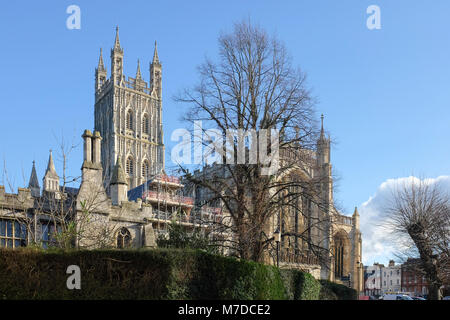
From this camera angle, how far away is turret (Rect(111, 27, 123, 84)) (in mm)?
95812

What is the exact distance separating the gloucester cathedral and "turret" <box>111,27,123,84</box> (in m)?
0.19

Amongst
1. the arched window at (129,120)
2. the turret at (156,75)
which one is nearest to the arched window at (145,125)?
the arched window at (129,120)

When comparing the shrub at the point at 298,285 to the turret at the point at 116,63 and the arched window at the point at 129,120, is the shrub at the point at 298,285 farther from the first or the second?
the turret at the point at 116,63

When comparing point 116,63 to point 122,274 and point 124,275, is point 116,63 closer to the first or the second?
point 122,274

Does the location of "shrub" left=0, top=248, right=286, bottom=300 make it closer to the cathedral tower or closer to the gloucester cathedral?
the gloucester cathedral

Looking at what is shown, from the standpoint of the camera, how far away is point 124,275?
1336 cm

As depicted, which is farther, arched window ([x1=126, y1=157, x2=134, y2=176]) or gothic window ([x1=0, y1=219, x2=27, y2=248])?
arched window ([x1=126, y1=157, x2=134, y2=176])

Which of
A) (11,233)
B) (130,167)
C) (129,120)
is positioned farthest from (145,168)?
(11,233)

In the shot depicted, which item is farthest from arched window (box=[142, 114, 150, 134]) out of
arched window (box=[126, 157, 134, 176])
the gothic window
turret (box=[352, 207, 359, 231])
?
the gothic window

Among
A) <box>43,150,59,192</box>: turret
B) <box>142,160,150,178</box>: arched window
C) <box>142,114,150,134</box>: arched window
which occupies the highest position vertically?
<box>142,114,150,134</box>: arched window

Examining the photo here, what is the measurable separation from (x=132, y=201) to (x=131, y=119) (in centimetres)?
7044

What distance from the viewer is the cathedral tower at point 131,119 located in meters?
92.3
